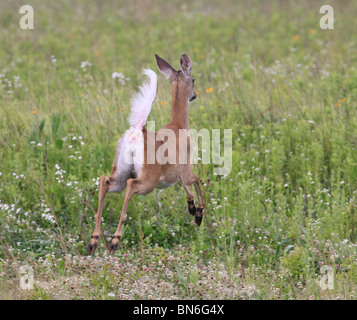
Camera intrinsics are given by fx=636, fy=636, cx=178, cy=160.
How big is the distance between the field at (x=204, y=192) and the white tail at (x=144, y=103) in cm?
140

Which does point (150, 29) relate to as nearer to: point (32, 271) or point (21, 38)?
point (21, 38)

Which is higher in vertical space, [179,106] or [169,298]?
[179,106]

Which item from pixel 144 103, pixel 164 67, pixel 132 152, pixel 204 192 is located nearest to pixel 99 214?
pixel 132 152

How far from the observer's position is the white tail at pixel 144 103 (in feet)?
14.5

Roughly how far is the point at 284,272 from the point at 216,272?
0.68 metres

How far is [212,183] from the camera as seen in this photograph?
7.55 meters

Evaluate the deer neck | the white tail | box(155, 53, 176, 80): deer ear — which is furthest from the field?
box(155, 53, 176, 80): deer ear

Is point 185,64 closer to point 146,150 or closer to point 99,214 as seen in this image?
point 146,150

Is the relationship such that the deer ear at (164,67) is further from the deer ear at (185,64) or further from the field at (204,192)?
the field at (204,192)

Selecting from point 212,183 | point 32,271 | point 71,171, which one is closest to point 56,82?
point 71,171

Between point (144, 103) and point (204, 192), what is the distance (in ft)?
9.71

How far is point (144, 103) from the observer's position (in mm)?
4445

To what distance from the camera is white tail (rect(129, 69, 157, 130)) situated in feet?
14.5

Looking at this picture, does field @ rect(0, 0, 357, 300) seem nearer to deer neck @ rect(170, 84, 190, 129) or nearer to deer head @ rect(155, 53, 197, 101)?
deer neck @ rect(170, 84, 190, 129)
